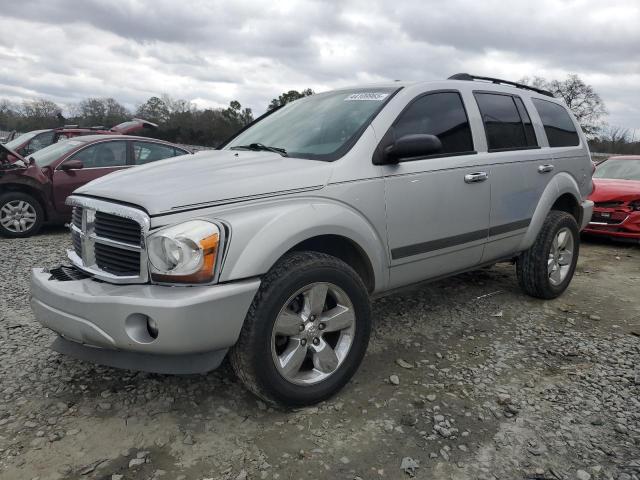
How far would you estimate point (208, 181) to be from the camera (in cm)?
251

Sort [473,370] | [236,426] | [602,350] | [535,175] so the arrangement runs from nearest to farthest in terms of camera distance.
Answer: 1. [236,426]
2. [473,370]
3. [602,350]
4. [535,175]

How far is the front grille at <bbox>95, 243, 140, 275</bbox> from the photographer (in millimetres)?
2363

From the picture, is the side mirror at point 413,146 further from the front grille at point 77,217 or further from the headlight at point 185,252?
the front grille at point 77,217

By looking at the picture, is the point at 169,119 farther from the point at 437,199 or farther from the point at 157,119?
the point at 437,199

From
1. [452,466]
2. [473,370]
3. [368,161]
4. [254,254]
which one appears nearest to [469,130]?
[368,161]

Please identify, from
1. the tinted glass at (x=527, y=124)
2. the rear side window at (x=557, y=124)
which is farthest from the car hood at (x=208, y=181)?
the rear side window at (x=557, y=124)

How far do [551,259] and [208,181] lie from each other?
3.34m

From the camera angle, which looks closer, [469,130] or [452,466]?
[452,466]

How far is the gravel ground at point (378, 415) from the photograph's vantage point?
88.0 inches

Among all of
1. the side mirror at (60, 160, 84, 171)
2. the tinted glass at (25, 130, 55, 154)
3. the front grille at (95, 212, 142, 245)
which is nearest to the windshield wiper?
the front grille at (95, 212, 142, 245)

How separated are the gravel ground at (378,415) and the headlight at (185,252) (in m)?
0.82

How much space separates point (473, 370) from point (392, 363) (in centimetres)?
51

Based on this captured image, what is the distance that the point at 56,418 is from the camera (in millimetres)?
2531

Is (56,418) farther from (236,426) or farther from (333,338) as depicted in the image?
(333,338)
